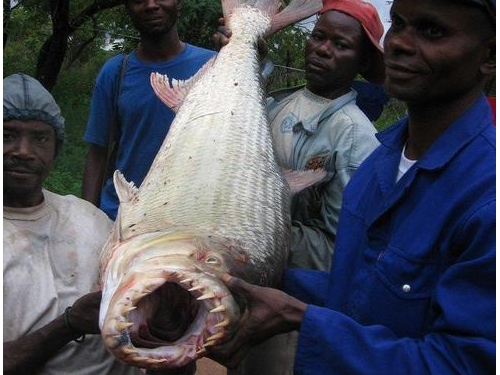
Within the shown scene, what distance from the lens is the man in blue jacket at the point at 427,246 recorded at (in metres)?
2.00

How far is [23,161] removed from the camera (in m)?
2.96

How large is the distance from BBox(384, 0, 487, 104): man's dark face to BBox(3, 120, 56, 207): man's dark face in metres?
1.39

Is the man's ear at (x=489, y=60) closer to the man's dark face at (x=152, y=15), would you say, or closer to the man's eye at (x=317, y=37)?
the man's eye at (x=317, y=37)

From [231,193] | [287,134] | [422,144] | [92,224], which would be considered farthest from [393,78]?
[92,224]

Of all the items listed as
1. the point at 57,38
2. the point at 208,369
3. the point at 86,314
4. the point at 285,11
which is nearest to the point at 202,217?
the point at 86,314

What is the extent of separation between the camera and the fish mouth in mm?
2137

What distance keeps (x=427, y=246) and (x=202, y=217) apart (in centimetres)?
90

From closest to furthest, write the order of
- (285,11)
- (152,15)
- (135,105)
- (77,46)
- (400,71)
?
(400,71), (135,105), (152,15), (285,11), (77,46)

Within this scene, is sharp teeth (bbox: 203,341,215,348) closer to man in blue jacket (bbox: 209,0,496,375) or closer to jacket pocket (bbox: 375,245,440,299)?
man in blue jacket (bbox: 209,0,496,375)

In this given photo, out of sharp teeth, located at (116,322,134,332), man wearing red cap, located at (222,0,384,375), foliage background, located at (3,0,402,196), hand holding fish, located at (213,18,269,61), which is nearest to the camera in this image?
sharp teeth, located at (116,322,134,332)

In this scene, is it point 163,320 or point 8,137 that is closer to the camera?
point 163,320

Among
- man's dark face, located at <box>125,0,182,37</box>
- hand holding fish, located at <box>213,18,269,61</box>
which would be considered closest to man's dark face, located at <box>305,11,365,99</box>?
hand holding fish, located at <box>213,18,269,61</box>

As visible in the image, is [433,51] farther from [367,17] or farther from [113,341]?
[367,17]

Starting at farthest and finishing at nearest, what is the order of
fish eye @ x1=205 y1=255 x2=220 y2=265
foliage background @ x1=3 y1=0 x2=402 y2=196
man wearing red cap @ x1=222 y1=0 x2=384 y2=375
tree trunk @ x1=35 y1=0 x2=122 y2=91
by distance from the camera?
tree trunk @ x1=35 y1=0 x2=122 y2=91 < foliage background @ x1=3 y1=0 x2=402 y2=196 < man wearing red cap @ x1=222 y1=0 x2=384 y2=375 < fish eye @ x1=205 y1=255 x2=220 y2=265
